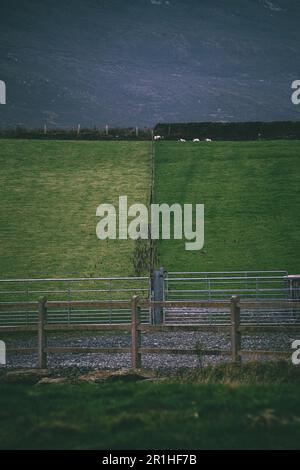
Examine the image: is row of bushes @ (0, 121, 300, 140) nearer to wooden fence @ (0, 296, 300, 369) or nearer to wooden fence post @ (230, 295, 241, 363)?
wooden fence @ (0, 296, 300, 369)

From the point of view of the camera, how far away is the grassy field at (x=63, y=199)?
35344 millimetres

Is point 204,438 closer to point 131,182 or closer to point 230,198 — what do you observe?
point 230,198

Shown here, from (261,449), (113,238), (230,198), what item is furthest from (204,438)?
(230,198)

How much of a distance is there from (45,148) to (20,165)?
17.3ft

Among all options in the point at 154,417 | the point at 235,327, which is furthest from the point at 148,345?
the point at 154,417

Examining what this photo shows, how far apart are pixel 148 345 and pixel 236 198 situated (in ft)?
73.5

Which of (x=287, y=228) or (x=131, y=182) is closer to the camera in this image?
(x=287, y=228)

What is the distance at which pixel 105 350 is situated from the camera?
16984mm

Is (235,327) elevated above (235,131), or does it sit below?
below

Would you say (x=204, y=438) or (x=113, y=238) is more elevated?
(x=113, y=238)

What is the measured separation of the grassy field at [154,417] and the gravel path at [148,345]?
4.81m

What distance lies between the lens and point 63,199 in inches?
1770

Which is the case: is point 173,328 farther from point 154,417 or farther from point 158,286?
point 158,286
